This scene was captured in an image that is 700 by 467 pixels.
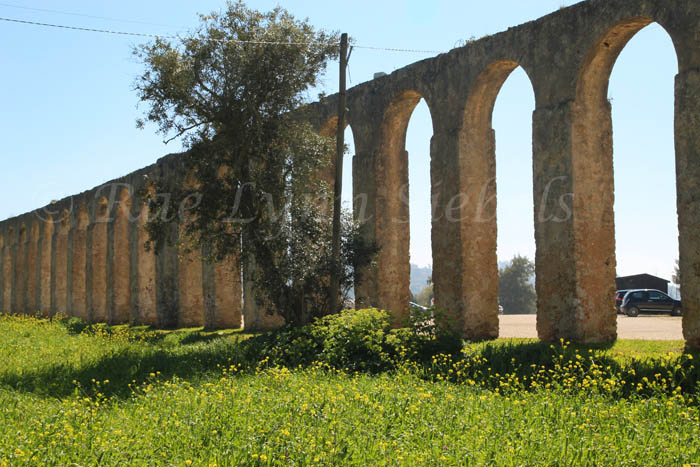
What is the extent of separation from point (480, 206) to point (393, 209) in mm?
2681

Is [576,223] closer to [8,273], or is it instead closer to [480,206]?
[480,206]

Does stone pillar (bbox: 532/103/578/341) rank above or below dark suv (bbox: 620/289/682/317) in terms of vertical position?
above

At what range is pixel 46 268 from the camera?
37.7m

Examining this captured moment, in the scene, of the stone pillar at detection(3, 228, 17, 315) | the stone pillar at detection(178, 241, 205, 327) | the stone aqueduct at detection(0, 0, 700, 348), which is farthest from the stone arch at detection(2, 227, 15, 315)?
the stone aqueduct at detection(0, 0, 700, 348)

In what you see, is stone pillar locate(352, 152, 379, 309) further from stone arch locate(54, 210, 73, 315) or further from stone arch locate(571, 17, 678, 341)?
stone arch locate(54, 210, 73, 315)

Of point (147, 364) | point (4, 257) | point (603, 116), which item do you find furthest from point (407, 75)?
point (4, 257)


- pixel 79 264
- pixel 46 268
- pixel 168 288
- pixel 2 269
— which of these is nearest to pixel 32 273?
pixel 46 268

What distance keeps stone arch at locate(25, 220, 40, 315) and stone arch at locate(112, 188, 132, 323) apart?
37.8 feet

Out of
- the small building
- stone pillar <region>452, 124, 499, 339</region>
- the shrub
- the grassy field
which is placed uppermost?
stone pillar <region>452, 124, 499, 339</region>

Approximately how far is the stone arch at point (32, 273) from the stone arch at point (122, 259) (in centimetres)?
1151

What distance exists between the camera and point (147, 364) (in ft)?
38.6

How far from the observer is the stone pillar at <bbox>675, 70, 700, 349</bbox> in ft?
33.9

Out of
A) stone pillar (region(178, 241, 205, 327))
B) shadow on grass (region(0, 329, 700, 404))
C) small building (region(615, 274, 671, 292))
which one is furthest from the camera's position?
small building (region(615, 274, 671, 292))

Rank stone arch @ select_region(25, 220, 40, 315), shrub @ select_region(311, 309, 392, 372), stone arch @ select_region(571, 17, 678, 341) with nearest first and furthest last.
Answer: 1. shrub @ select_region(311, 309, 392, 372)
2. stone arch @ select_region(571, 17, 678, 341)
3. stone arch @ select_region(25, 220, 40, 315)
